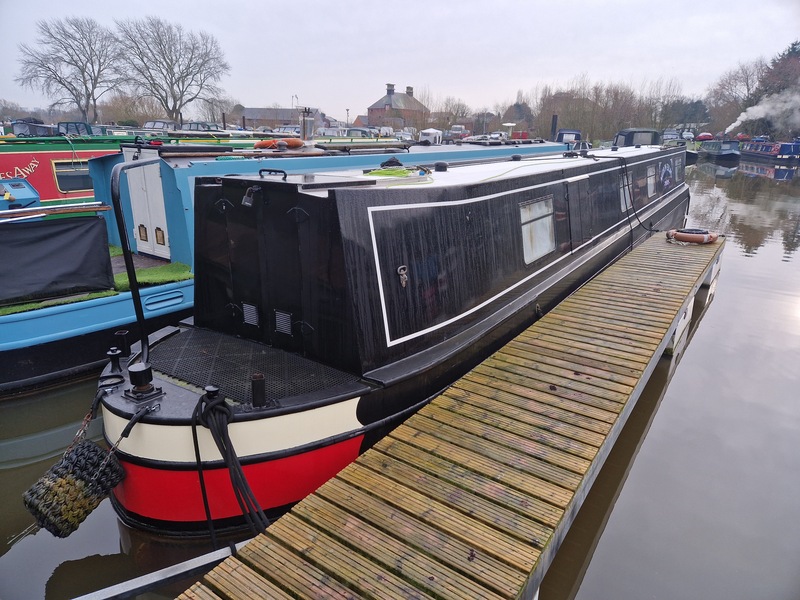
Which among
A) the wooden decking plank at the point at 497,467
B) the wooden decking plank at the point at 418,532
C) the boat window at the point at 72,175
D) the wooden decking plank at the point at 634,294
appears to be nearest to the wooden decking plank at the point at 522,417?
the wooden decking plank at the point at 497,467

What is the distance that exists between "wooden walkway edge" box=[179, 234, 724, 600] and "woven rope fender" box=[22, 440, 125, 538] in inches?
47.2

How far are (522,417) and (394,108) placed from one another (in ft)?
208

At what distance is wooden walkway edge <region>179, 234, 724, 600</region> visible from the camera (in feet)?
7.95

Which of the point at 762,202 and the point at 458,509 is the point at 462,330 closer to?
the point at 458,509

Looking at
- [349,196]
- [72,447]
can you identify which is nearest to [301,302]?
[349,196]

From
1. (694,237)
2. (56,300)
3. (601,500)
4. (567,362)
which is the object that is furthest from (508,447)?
(694,237)

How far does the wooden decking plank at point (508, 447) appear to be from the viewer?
3.18m

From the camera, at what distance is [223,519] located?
3.39 m

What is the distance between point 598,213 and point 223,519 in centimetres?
681

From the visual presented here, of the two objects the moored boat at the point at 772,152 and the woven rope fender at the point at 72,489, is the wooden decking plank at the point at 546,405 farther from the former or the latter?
the moored boat at the point at 772,152

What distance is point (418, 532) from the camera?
8.84 feet

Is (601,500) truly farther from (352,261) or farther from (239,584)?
(239,584)

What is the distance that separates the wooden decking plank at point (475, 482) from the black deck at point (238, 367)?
0.60 m

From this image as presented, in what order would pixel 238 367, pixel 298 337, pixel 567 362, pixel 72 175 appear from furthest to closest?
pixel 72 175
pixel 567 362
pixel 298 337
pixel 238 367
